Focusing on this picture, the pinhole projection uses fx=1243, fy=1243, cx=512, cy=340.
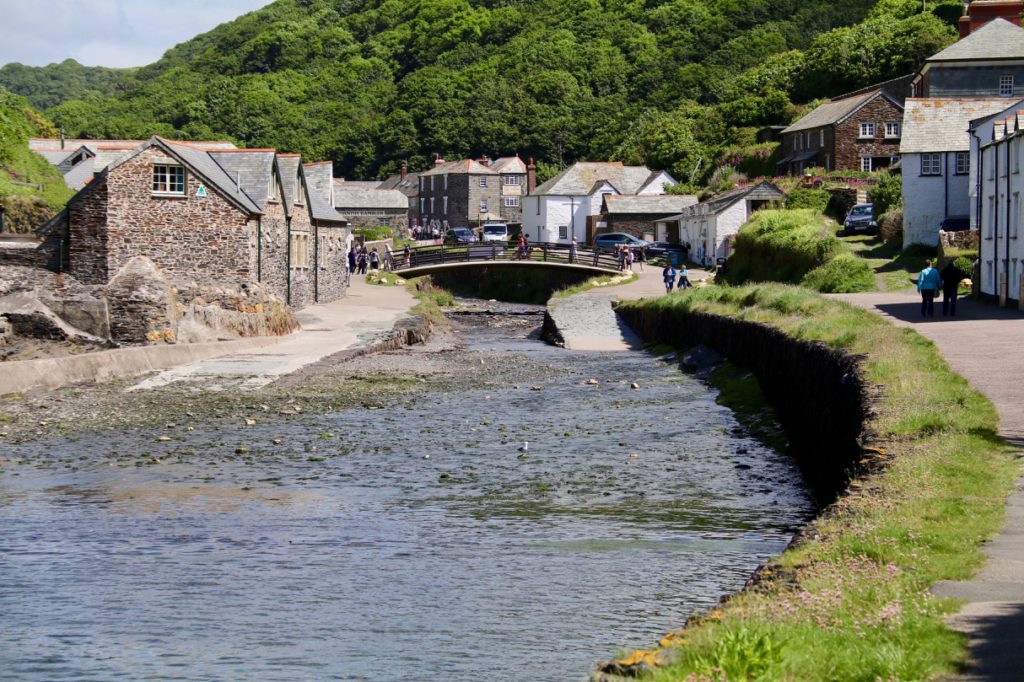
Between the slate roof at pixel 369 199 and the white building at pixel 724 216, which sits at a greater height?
the slate roof at pixel 369 199

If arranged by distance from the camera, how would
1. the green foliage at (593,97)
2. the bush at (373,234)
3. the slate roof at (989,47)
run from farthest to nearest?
the green foliage at (593,97)
the bush at (373,234)
the slate roof at (989,47)

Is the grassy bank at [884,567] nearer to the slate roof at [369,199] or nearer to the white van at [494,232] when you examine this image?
the white van at [494,232]

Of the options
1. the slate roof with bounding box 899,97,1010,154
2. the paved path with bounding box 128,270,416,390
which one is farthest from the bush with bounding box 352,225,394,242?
the slate roof with bounding box 899,97,1010,154

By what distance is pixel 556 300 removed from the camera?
62.2m

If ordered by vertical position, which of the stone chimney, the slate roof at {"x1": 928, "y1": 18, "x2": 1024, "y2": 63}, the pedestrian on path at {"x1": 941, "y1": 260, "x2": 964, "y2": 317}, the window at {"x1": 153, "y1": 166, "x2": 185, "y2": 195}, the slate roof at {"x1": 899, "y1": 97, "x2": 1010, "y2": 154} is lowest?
the pedestrian on path at {"x1": 941, "y1": 260, "x2": 964, "y2": 317}

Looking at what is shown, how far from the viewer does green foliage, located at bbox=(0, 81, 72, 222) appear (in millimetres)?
60750

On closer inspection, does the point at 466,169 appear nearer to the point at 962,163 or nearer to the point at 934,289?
the point at 962,163

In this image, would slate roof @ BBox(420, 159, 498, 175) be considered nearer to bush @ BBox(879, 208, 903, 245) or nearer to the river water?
bush @ BBox(879, 208, 903, 245)

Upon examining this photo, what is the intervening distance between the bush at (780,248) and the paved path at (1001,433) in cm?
1319

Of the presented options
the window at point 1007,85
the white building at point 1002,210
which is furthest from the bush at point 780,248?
the window at point 1007,85

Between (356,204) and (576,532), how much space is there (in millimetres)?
111728

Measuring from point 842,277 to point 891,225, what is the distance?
14.1m

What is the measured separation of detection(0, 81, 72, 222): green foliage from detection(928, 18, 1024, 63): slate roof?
5081 centimetres

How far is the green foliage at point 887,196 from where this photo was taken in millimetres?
62156
